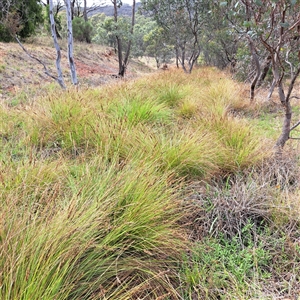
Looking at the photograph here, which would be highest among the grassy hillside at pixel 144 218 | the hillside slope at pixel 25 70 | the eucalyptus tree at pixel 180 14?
the eucalyptus tree at pixel 180 14

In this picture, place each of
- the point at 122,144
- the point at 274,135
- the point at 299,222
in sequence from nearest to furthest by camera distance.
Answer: the point at 299,222
the point at 122,144
the point at 274,135

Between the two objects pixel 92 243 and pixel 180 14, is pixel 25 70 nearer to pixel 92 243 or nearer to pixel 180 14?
pixel 180 14

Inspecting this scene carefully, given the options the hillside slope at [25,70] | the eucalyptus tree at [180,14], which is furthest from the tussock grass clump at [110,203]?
the eucalyptus tree at [180,14]

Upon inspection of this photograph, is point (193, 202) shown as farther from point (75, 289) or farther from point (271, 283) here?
point (75, 289)

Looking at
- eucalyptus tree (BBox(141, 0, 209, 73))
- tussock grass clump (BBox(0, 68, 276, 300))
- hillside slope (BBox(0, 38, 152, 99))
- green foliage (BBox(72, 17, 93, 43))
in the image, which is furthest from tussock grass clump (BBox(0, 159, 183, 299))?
green foliage (BBox(72, 17, 93, 43))

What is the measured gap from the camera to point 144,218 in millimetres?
1540

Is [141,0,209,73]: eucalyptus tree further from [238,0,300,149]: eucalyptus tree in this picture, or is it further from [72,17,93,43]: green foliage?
[72,17,93,43]: green foliage

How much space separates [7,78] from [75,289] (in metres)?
8.14

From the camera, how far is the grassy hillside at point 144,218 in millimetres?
1191

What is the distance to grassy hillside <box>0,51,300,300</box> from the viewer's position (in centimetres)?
119

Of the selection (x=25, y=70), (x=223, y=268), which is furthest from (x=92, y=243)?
(x=25, y=70)

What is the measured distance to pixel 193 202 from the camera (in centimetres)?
204

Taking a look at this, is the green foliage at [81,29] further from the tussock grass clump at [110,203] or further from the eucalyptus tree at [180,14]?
the tussock grass clump at [110,203]

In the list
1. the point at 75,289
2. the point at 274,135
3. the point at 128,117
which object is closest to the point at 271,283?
the point at 75,289
